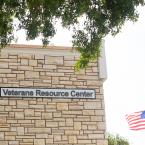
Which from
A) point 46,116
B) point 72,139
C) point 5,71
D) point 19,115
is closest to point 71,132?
point 72,139

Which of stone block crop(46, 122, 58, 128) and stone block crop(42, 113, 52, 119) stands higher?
stone block crop(42, 113, 52, 119)

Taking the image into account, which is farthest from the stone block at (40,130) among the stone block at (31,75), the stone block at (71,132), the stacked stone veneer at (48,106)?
the stone block at (31,75)

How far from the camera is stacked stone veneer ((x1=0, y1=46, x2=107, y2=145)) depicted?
13.1 metres

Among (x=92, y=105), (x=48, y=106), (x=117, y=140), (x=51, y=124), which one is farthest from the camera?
(x=117, y=140)

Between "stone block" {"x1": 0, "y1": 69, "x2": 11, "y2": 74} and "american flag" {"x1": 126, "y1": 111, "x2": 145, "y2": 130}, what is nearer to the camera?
"stone block" {"x1": 0, "y1": 69, "x2": 11, "y2": 74}

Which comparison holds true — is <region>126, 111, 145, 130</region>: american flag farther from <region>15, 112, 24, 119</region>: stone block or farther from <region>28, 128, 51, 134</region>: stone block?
<region>15, 112, 24, 119</region>: stone block

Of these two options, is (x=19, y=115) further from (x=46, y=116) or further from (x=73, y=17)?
(x=73, y=17)

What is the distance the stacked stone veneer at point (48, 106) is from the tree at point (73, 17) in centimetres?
423

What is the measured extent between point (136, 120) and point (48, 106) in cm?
336

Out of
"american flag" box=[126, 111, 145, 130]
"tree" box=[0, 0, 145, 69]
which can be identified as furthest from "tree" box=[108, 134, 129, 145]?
"tree" box=[0, 0, 145, 69]

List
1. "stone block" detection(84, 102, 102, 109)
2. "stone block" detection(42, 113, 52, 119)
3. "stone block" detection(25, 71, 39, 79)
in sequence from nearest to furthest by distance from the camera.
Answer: "stone block" detection(42, 113, 52, 119)
"stone block" detection(25, 71, 39, 79)
"stone block" detection(84, 102, 102, 109)

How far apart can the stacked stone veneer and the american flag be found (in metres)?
1.76

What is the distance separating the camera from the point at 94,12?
8883 mm

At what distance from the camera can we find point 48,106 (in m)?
13.4
